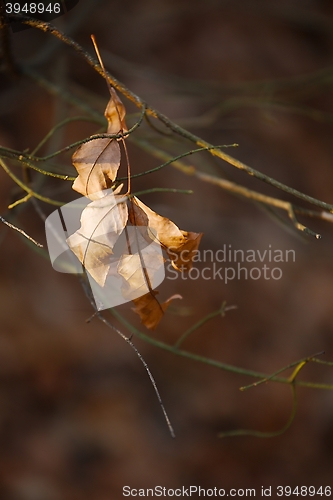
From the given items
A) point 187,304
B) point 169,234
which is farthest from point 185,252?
point 187,304

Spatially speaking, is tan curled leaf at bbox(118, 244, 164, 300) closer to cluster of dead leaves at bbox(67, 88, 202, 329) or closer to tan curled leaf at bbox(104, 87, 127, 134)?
cluster of dead leaves at bbox(67, 88, 202, 329)

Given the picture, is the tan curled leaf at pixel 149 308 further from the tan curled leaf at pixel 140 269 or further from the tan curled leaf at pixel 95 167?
the tan curled leaf at pixel 95 167

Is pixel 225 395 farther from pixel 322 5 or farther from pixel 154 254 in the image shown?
pixel 322 5

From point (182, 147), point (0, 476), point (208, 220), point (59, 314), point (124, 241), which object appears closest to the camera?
point (124, 241)

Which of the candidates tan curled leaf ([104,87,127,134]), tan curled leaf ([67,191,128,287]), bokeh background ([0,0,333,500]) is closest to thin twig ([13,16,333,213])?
tan curled leaf ([104,87,127,134])

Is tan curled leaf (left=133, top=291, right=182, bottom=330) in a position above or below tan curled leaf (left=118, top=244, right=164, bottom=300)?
below

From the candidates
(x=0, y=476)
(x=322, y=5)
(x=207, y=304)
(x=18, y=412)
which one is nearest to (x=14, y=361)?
(x=18, y=412)
